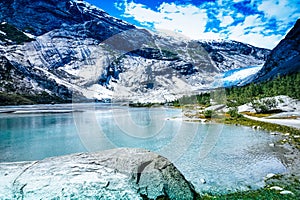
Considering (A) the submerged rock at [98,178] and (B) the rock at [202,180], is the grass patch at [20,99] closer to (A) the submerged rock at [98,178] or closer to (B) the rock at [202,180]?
(B) the rock at [202,180]

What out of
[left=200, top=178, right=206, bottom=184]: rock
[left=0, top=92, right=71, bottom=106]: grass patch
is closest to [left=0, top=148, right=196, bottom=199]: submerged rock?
[left=200, top=178, right=206, bottom=184]: rock

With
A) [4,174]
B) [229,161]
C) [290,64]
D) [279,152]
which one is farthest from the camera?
[290,64]

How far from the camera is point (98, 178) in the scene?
10.1m

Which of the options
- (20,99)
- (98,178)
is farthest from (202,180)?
(20,99)

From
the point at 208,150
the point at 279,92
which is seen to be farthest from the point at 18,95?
the point at 208,150

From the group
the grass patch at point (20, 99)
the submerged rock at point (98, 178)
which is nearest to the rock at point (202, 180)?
the submerged rock at point (98, 178)

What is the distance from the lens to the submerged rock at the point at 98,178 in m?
9.57

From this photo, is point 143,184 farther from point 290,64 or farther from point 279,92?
point 290,64

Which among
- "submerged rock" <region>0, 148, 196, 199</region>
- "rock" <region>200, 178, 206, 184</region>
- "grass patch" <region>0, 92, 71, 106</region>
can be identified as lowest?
"rock" <region>200, 178, 206, 184</region>

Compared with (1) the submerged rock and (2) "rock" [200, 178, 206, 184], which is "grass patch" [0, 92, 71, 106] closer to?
(2) "rock" [200, 178, 206, 184]

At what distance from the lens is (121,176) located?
34.2 feet

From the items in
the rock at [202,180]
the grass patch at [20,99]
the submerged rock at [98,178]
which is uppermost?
the grass patch at [20,99]

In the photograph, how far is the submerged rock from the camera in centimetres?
957

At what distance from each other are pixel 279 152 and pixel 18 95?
189984 mm
